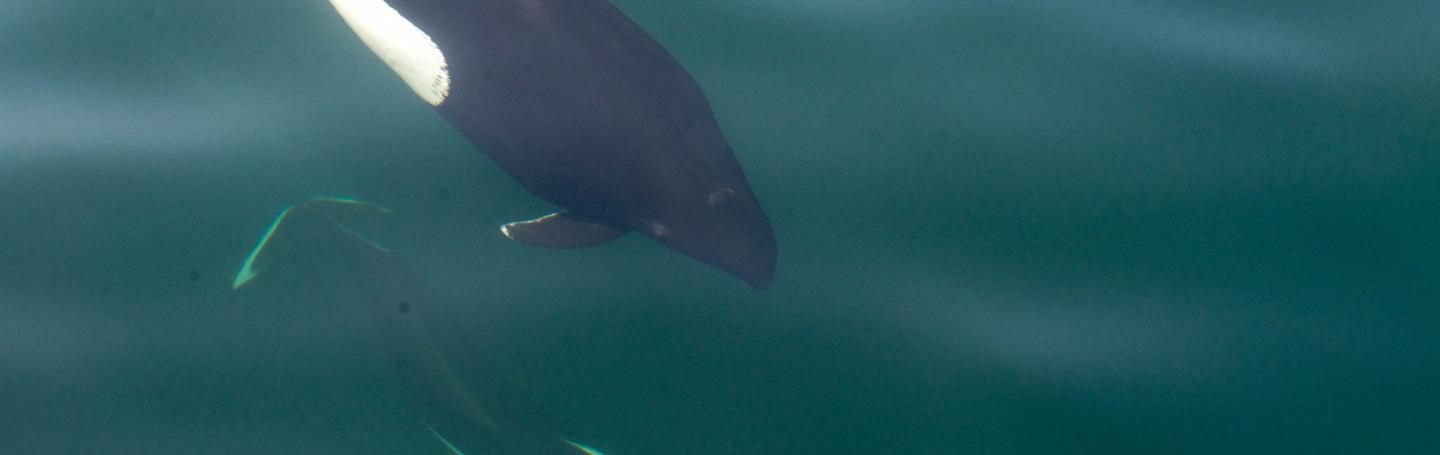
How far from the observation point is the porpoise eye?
14.9 feet

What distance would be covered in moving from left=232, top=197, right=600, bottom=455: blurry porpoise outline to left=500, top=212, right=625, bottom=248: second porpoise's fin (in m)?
0.58

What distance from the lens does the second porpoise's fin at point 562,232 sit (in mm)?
4645

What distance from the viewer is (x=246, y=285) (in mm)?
4730

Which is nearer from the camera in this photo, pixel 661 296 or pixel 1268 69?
pixel 661 296

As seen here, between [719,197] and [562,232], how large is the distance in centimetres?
79

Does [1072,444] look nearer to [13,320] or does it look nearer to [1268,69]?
[1268,69]

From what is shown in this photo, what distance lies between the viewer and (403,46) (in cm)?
518

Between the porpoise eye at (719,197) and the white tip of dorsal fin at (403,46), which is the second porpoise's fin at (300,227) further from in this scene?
the porpoise eye at (719,197)

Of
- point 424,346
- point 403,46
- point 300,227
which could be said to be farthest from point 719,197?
point 300,227

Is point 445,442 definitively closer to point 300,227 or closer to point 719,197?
point 300,227

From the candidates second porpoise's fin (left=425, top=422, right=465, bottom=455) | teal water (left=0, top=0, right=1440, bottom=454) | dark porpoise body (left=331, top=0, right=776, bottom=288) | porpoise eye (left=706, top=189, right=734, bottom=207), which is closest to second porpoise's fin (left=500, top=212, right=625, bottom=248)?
dark porpoise body (left=331, top=0, right=776, bottom=288)

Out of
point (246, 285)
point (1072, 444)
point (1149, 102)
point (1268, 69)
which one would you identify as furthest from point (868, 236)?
point (246, 285)

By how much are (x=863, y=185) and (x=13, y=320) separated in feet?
13.8

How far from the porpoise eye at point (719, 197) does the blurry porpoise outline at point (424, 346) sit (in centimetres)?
127
